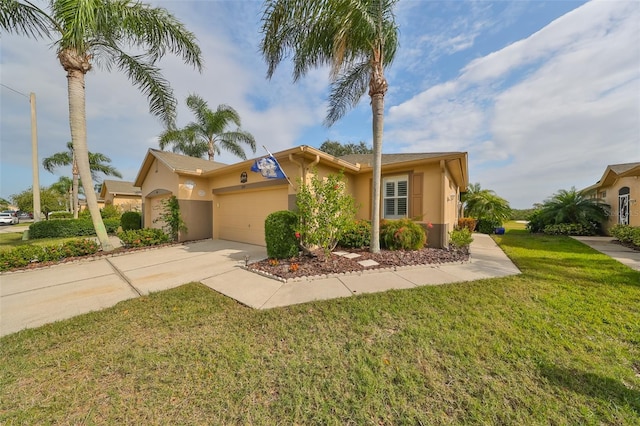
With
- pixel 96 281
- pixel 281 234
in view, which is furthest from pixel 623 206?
pixel 96 281

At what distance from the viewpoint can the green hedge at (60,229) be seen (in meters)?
12.9

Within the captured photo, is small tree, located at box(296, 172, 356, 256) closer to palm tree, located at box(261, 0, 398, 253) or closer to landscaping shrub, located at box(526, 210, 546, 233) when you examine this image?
palm tree, located at box(261, 0, 398, 253)

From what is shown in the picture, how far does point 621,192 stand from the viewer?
11.1 m

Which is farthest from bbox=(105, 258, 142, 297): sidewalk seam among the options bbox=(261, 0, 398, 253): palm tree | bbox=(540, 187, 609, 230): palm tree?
bbox=(540, 187, 609, 230): palm tree

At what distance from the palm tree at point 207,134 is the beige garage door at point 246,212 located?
8638 mm

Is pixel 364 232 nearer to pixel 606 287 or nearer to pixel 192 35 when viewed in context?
pixel 606 287

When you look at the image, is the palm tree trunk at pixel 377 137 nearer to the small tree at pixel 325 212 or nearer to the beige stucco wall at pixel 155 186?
the small tree at pixel 325 212

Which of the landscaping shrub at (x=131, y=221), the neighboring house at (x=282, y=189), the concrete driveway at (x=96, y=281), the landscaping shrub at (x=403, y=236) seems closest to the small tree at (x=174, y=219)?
the neighboring house at (x=282, y=189)

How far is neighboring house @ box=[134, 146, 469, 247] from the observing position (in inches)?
296

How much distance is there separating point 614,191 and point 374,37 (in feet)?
51.4

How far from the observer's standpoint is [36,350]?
2629 mm

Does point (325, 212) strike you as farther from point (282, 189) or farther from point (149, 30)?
point (149, 30)

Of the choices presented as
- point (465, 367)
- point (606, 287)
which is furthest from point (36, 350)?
point (606, 287)

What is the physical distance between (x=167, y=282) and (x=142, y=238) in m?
5.53
